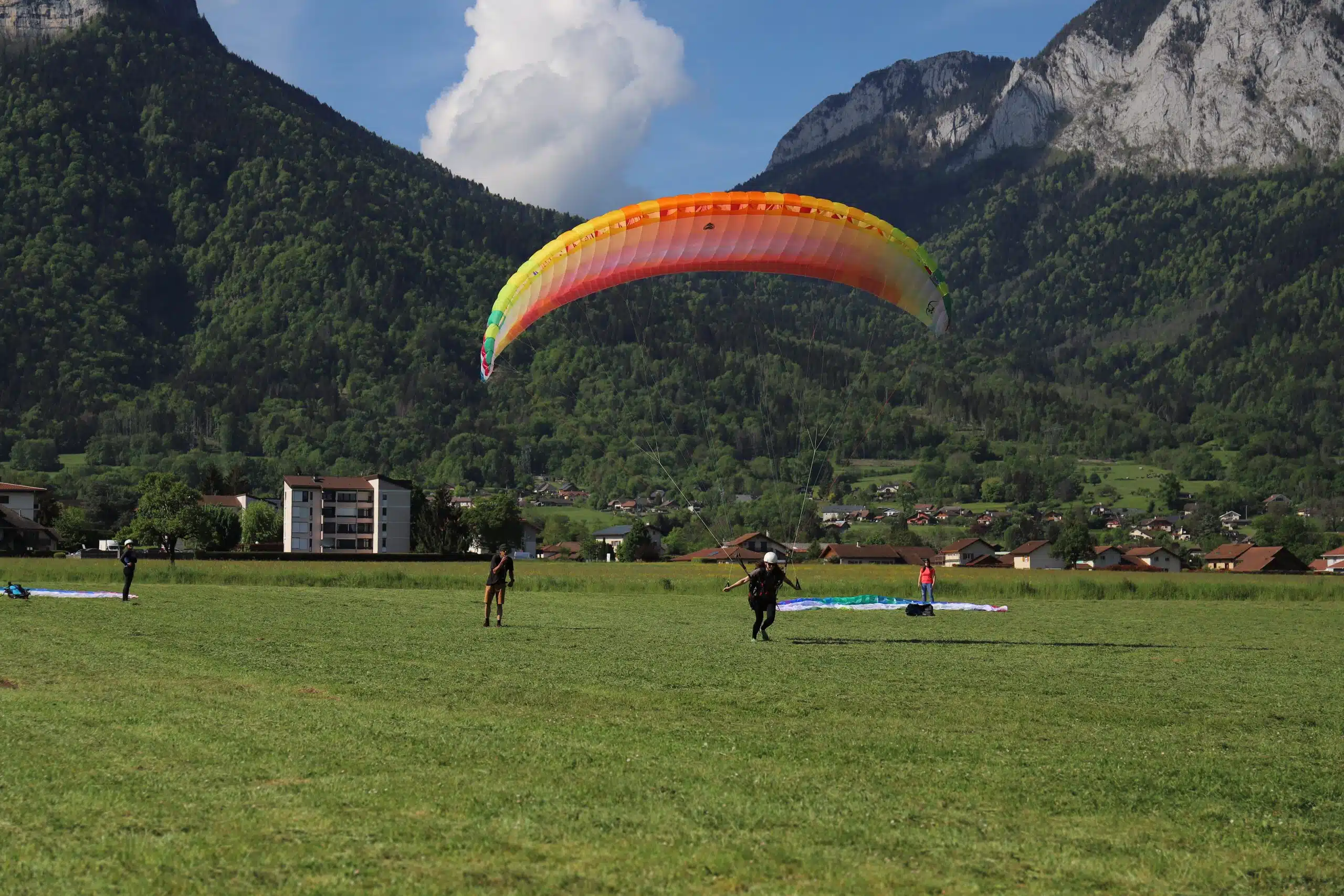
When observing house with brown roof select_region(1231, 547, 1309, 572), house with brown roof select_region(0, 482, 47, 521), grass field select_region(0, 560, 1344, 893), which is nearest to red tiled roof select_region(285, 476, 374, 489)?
house with brown roof select_region(0, 482, 47, 521)

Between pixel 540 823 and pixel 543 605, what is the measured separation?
25.8 m

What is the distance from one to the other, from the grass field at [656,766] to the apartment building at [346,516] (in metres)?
115

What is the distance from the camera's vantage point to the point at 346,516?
134m

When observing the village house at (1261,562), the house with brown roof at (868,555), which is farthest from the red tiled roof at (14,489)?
the village house at (1261,562)

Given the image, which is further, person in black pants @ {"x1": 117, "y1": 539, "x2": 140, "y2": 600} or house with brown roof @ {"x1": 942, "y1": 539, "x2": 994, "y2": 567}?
house with brown roof @ {"x1": 942, "y1": 539, "x2": 994, "y2": 567}

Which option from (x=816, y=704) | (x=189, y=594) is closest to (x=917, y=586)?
(x=189, y=594)

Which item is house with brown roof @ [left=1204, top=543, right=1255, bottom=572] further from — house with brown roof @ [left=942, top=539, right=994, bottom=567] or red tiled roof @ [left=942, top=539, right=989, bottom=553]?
red tiled roof @ [left=942, top=539, right=989, bottom=553]

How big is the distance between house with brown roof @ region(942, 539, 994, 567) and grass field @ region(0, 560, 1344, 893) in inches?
4383

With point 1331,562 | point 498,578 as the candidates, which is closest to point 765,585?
point 498,578

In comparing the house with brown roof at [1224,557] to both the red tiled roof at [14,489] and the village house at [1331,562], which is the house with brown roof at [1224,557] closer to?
the village house at [1331,562]

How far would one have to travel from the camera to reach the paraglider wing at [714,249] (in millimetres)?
24609

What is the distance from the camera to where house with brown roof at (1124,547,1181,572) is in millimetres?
124750

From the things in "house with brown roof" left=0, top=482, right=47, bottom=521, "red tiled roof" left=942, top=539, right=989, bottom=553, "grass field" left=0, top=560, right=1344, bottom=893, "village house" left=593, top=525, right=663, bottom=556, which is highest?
"house with brown roof" left=0, top=482, right=47, bottom=521

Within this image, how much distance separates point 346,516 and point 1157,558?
7820 cm
